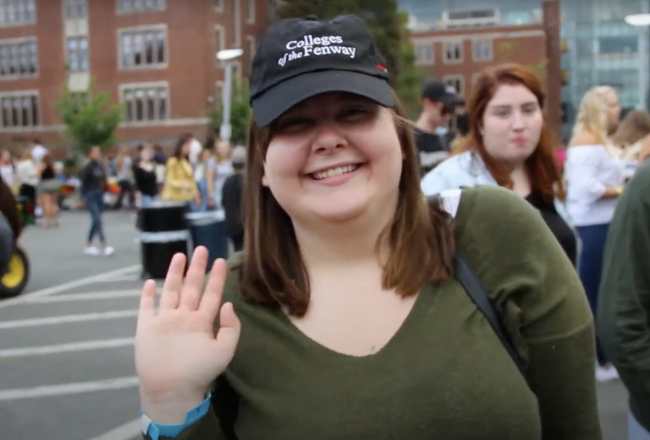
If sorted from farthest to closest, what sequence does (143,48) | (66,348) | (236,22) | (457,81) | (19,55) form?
(457,81), (19,55), (236,22), (143,48), (66,348)

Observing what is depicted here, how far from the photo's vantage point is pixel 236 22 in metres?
54.1

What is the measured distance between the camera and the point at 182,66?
51.5 m

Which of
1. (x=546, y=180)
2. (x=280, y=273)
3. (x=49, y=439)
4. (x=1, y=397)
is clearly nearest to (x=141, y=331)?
(x=280, y=273)

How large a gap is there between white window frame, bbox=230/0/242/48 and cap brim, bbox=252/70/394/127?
53730 mm

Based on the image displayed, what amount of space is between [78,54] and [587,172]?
172 ft

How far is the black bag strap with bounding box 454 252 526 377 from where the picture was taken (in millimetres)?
1681

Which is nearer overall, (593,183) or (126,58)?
(593,183)

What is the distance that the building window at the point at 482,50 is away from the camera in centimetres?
7269

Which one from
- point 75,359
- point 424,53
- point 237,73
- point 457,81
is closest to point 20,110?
point 237,73

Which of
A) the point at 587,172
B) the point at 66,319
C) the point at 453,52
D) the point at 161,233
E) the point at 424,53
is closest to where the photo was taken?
A: the point at 587,172

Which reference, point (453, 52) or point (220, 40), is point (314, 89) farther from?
point (453, 52)

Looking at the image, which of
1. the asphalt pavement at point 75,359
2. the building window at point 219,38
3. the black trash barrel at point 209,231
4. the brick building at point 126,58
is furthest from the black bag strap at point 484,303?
the building window at point 219,38

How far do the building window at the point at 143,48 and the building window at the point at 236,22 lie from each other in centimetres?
480

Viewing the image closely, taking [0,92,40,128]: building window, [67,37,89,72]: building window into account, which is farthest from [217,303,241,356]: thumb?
[0,92,40,128]: building window
